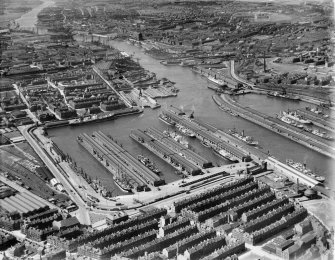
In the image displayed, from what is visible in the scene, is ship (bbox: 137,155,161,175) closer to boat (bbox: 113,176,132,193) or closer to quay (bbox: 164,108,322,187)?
boat (bbox: 113,176,132,193)

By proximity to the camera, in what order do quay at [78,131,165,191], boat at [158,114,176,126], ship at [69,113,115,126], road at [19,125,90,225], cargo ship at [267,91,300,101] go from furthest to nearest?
cargo ship at [267,91,300,101] < ship at [69,113,115,126] < boat at [158,114,176,126] < quay at [78,131,165,191] < road at [19,125,90,225]

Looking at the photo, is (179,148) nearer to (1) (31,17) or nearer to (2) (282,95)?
(2) (282,95)

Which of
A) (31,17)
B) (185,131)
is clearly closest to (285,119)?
(185,131)

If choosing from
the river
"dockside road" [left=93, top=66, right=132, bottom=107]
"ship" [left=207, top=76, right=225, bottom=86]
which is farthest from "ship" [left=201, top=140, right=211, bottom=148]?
the river

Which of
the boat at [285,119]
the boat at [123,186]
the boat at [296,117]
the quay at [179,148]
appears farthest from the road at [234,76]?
the boat at [123,186]

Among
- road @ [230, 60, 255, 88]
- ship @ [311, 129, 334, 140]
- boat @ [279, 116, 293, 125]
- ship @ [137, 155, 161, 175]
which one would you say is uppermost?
ship @ [311, 129, 334, 140]

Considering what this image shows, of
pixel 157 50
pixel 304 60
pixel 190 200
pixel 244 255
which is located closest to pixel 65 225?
pixel 190 200
